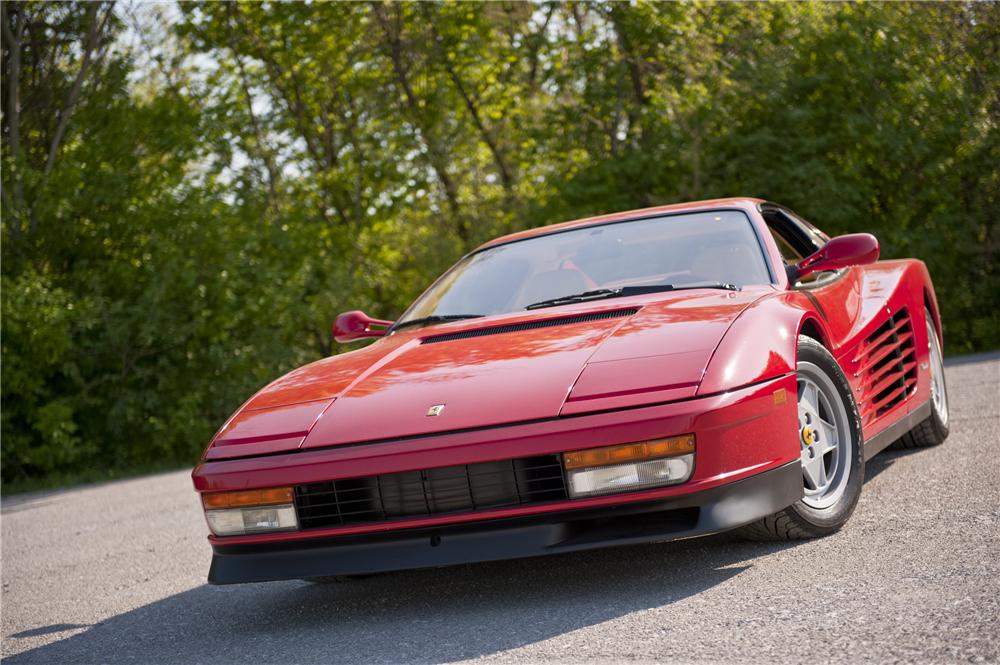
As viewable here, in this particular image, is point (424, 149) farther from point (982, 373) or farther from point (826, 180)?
point (982, 373)

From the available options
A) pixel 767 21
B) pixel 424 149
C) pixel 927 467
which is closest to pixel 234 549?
pixel 927 467

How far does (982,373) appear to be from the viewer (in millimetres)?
8508

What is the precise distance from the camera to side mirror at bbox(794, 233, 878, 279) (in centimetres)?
420

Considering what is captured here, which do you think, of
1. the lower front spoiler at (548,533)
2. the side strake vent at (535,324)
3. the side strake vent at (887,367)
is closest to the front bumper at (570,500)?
the lower front spoiler at (548,533)

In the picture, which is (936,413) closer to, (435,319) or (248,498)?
(435,319)

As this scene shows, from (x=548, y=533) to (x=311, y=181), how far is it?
45.2 feet

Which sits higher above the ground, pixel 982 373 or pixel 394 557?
pixel 394 557

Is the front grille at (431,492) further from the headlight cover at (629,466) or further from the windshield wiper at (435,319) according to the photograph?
the windshield wiper at (435,319)

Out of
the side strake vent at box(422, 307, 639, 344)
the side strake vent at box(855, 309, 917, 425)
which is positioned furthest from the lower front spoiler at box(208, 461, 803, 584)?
the side strake vent at box(855, 309, 917, 425)

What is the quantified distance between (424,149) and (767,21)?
5.55m

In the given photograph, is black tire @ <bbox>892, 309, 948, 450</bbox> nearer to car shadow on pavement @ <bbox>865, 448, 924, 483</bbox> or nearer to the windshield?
car shadow on pavement @ <bbox>865, 448, 924, 483</bbox>

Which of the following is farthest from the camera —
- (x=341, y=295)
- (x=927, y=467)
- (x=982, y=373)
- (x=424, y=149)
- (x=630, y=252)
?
(x=424, y=149)

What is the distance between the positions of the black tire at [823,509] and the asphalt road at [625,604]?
0.06m

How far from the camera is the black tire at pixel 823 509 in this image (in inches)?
139
